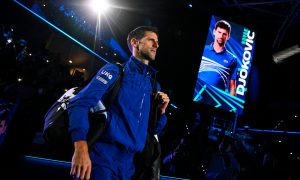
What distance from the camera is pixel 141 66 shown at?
69.2 inches

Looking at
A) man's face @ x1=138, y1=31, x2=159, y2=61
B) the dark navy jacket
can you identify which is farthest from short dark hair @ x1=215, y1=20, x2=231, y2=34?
the dark navy jacket

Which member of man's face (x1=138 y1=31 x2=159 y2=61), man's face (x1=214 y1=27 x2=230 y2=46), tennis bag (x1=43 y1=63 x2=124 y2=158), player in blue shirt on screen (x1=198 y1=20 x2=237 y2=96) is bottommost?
tennis bag (x1=43 y1=63 x2=124 y2=158)

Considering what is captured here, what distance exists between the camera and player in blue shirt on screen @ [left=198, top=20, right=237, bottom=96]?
7.00 m

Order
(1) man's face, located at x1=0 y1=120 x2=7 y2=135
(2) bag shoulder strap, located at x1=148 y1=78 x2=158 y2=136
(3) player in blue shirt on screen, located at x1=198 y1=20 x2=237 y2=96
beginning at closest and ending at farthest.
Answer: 1. (2) bag shoulder strap, located at x1=148 y1=78 x2=158 y2=136
2. (1) man's face, located at x1=0 y1=120 x2=7 y2=135
3. (3) player in blue shirt on screen, located at x1=198 y1=20 x2=237 y2=96

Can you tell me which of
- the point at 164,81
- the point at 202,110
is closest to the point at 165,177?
A: the point at 202,110

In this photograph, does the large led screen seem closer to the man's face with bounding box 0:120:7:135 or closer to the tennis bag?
the man's face with bounding box 0:120:7:135

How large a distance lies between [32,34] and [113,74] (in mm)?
8436

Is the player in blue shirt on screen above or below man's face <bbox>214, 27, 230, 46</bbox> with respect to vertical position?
below

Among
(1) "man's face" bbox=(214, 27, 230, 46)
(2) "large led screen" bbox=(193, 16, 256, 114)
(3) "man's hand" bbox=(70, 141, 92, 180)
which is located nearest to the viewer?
(3) "man's hand" bbox=(70, 141, 92, 180)

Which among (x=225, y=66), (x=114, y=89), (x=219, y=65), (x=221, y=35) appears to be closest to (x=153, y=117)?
(x=114, y=89)

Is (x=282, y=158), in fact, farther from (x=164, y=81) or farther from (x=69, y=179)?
(x=164, y=81)

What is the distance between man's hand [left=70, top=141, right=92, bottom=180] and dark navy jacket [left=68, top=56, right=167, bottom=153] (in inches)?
1.9

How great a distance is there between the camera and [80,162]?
3.55ft

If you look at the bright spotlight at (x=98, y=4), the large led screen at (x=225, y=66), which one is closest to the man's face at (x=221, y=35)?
the large led screen at (x=225, y=66)
